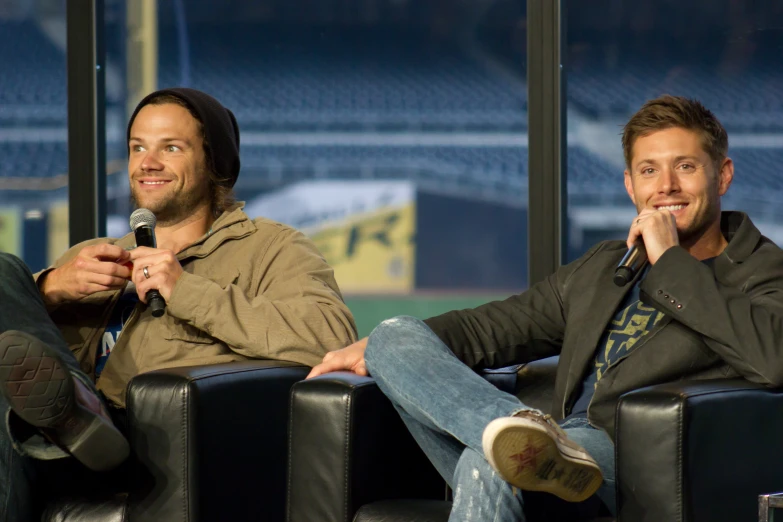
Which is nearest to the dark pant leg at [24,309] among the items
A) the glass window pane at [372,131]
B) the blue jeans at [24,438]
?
the blue jeans at [24,438]

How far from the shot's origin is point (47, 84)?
4.16 m

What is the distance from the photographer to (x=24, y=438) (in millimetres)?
2176

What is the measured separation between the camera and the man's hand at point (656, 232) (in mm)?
2297

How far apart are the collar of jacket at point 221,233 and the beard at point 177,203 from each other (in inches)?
3.1

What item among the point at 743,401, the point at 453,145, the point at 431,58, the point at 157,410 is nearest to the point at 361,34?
the point at 431,58

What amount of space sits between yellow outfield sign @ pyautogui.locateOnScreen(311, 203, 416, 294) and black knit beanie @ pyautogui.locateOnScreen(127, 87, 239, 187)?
108cm

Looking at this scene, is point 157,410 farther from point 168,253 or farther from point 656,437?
point 656,437

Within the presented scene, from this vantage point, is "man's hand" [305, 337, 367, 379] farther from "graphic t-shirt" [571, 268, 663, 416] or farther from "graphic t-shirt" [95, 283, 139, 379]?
"graphic t-shirt" [95, 283, 139, 379]

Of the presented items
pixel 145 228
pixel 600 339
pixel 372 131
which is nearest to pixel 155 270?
pixel 145 228

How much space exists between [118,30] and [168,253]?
5.81 ft

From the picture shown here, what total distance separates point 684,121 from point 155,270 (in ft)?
4.27

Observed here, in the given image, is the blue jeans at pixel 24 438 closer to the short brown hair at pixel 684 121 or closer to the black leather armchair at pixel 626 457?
the black leather armchair at pixel 626 457

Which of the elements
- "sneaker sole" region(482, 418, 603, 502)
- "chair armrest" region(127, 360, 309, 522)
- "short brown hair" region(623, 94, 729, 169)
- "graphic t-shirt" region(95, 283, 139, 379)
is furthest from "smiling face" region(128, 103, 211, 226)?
"sneaker sole" region(482, 418, 603, 502)

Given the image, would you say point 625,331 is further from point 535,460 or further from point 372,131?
point 372,131
